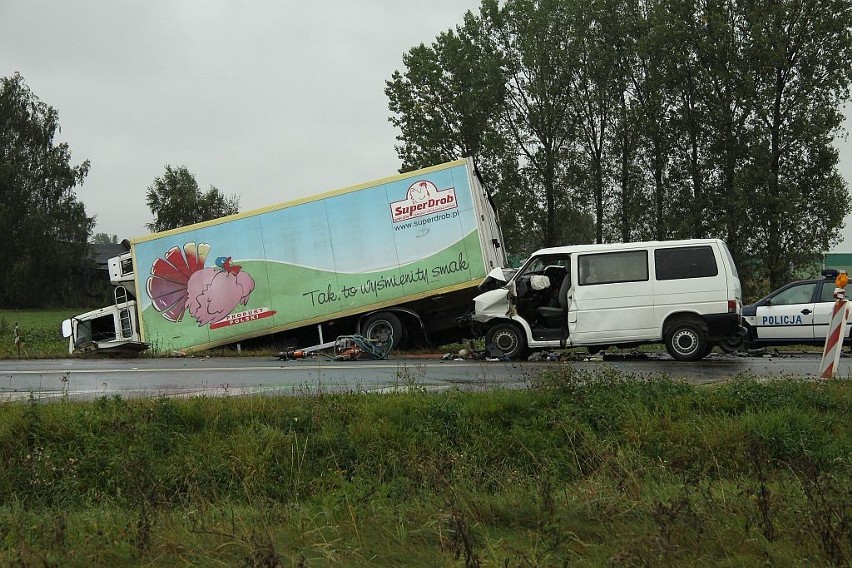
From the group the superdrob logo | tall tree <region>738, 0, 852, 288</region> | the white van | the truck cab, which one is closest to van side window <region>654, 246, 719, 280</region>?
the white van

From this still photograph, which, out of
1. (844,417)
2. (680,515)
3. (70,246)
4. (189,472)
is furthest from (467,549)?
(70,246)

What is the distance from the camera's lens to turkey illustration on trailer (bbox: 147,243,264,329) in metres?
19.4

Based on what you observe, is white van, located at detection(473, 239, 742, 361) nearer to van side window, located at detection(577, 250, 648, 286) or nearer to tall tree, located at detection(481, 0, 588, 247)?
van side window, located at detection(577, 250, 648, 286)

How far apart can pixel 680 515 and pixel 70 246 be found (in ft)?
217

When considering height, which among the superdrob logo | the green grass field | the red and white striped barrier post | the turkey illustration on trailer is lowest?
the green grass field

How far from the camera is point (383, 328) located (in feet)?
60.8

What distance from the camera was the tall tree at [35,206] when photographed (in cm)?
6275

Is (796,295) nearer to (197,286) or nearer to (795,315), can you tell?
(795,315)

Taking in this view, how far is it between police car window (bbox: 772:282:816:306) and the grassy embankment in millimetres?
7392

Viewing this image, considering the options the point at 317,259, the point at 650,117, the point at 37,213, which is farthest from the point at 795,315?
→ the point at 37,213

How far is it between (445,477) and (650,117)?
33.4 metres

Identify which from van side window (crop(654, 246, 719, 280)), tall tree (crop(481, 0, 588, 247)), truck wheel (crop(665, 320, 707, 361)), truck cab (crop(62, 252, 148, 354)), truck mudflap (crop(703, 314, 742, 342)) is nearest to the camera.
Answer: truck mudflap (crop(703, 314, 742, 342))

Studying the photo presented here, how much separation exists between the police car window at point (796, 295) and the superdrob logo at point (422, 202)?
675cm

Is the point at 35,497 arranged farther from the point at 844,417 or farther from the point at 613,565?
the point at 844,417
